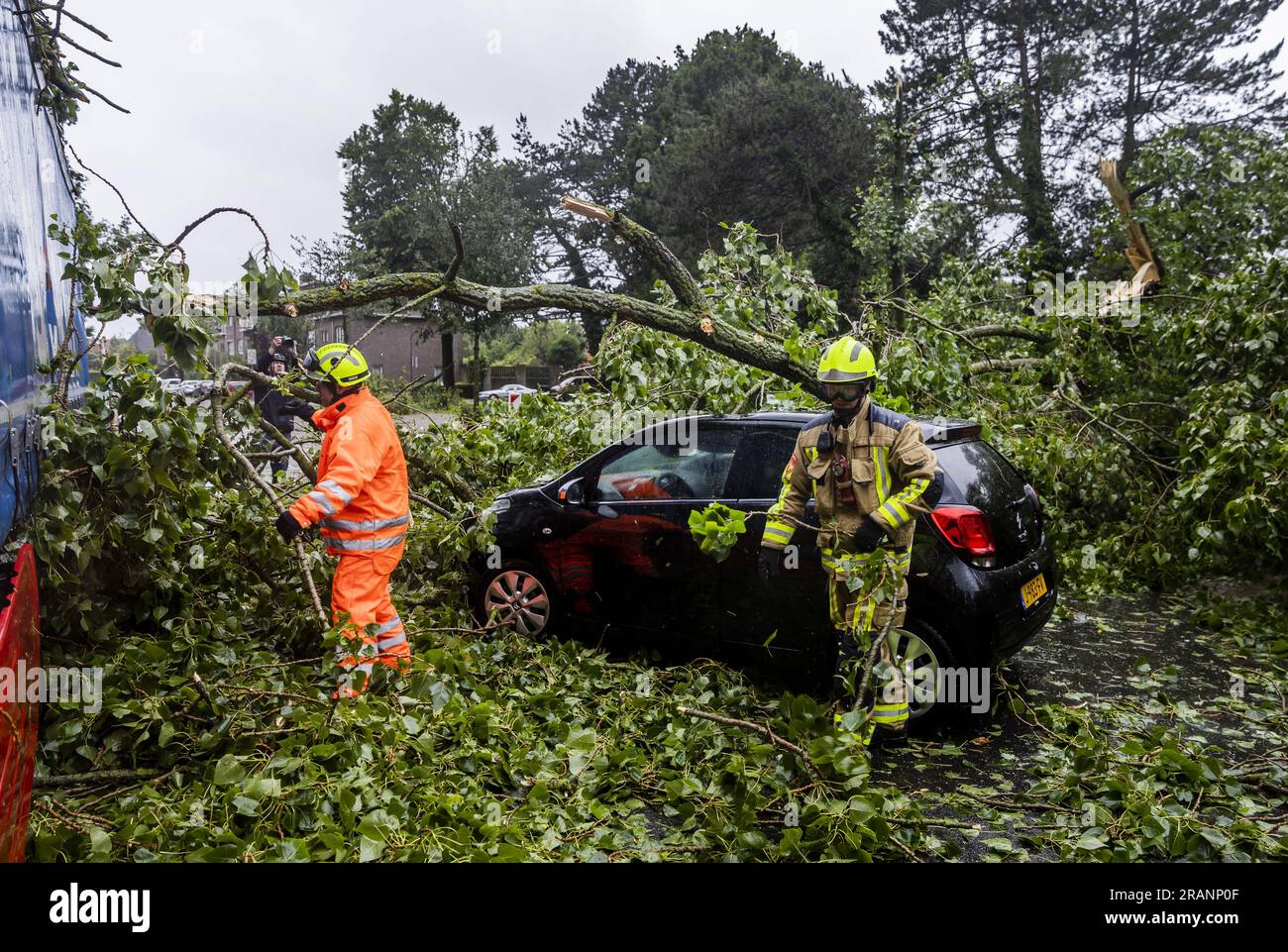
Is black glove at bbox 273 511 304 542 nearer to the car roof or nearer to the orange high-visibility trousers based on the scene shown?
the orange high-visibility trousers

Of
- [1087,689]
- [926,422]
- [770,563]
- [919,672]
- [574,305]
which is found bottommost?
[1087,689]

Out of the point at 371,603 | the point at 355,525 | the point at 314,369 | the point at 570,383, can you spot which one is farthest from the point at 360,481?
the point at 570,383

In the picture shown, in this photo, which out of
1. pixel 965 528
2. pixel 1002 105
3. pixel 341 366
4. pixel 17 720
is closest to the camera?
pixel 17 720

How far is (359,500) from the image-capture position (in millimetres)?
4883

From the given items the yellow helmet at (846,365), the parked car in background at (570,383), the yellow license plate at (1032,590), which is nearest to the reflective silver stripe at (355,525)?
the yellow helmet at (846,365)

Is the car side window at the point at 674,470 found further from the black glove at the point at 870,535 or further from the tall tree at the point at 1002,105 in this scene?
the tall tree at the point at 1002,105

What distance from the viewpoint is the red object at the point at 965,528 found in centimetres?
466

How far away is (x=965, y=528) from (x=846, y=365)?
1037 millimetres

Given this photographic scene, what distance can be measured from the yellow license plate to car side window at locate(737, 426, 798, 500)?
138 centimetres

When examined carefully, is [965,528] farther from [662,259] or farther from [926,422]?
[662,259]

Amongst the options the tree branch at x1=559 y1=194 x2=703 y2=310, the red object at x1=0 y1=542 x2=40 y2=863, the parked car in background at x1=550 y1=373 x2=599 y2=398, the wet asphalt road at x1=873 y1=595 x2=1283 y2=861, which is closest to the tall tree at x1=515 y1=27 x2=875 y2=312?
the parked car in background at x1=550 y1=373 x2=599 y2=398

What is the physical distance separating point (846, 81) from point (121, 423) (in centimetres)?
3579

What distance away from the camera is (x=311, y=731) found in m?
3.93
